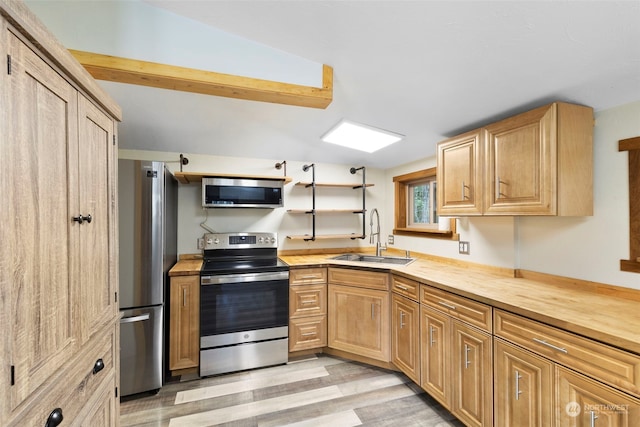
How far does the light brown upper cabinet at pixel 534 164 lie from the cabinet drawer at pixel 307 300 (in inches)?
58.9

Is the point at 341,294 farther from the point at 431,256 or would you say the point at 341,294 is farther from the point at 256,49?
the point at 256,49

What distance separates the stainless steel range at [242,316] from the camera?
7.74 ft

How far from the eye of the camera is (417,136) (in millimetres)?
2486

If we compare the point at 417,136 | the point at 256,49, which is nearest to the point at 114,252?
the point at 256,49

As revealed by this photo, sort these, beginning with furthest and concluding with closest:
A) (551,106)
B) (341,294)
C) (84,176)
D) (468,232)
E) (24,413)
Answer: (341,294) < (468,232) < (551,106) < (84,176) < (24,413)

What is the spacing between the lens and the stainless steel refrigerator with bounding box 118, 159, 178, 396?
206cm

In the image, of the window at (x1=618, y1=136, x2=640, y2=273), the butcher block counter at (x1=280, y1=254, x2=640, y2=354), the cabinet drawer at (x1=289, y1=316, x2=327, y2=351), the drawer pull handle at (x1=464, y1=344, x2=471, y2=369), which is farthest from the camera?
the cabinet drawer at (x1=289, y1=316, x2=327, y2=351)

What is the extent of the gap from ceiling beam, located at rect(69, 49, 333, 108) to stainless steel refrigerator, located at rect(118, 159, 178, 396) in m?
0.71

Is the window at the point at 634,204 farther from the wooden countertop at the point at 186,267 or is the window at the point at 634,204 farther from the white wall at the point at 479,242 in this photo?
the wooden countertop at the point at 186,267

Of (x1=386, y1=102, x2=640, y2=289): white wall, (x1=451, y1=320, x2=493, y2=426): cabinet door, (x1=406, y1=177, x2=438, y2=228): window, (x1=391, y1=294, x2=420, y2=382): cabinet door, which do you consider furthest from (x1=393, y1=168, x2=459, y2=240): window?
(x1=451, y1=320, x2=493, y2=426): cabinet door

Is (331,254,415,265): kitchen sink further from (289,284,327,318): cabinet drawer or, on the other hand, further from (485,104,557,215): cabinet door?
(485,104,557,215): cabinet door

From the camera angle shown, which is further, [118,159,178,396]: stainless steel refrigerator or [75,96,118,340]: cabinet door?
[118,159,178,396]: stainless steel refrigerator

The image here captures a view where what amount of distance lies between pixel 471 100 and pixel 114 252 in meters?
2.19

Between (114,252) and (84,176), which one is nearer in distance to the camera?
(84,176)
